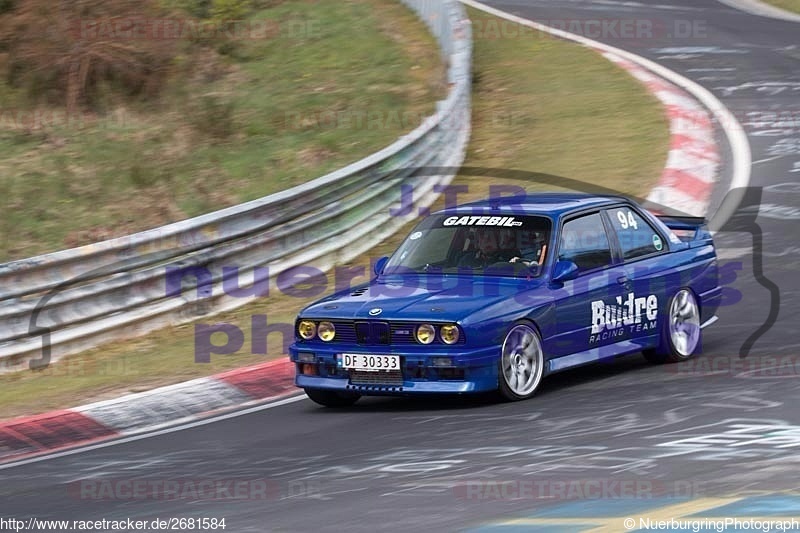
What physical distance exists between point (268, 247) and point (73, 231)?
3.09 metres

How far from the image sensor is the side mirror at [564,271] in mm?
9211

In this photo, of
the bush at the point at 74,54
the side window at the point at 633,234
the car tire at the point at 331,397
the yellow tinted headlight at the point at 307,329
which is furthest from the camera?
the bush at the point at 74,54

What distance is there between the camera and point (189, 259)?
12.6 m

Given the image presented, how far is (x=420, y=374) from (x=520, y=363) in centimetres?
71

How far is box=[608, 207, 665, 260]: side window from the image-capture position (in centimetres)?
999

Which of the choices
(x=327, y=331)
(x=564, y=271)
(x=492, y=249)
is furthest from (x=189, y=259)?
(x=564, y=271)

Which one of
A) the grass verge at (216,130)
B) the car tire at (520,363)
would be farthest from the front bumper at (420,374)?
the grass verge at (216,130)

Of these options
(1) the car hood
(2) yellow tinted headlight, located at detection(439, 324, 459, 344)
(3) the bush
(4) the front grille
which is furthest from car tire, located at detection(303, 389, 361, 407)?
(3) the bush

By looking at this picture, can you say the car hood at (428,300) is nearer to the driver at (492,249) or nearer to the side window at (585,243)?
the driver at (492,249)

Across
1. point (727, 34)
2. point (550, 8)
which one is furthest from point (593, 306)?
point (550, 8)

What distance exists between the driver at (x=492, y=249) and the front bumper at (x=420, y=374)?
102cm

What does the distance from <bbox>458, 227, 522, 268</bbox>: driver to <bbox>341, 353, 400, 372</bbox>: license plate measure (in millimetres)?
1119

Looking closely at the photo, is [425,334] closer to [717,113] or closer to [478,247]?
[478,247]

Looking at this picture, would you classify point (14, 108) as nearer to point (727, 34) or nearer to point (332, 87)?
point (332, 87)
